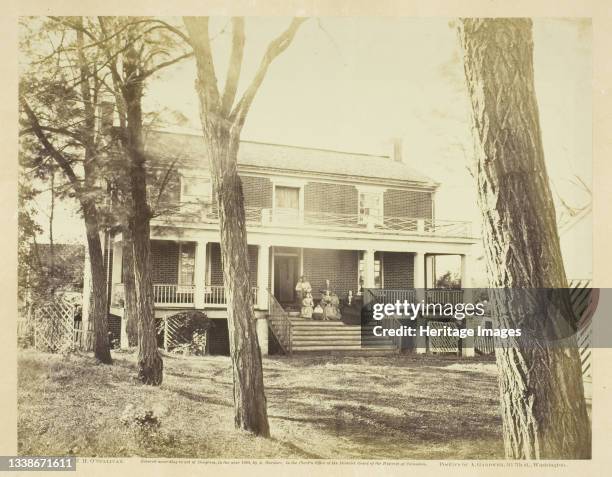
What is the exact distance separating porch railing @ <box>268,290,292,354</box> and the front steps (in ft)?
0.13

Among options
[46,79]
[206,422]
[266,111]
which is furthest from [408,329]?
[46,79]

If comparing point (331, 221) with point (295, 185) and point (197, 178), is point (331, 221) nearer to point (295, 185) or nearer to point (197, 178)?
point (295, 185)

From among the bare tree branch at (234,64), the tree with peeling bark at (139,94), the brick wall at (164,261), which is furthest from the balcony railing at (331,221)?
the bare tree branch at (234,64)

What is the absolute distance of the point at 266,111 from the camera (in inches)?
150

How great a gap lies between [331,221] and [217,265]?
3.03ft

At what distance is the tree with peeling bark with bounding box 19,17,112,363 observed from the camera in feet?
12.4

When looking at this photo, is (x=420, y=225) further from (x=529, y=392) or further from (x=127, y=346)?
(x=127, y=346)

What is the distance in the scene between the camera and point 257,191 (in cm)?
379

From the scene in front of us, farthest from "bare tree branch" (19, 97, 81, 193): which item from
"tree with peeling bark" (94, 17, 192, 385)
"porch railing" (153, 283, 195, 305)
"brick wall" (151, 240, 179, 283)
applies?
"porch railing" (153, 283, 195, 305)

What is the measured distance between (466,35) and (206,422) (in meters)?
3.27

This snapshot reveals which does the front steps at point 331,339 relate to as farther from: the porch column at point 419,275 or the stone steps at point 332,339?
the porch column at point 419,275

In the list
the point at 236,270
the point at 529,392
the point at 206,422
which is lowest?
the point at 206,422

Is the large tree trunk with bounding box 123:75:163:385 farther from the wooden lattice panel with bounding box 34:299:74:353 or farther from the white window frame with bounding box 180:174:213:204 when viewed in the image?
the wooden lattice panel with bounding box 34:299:74:353

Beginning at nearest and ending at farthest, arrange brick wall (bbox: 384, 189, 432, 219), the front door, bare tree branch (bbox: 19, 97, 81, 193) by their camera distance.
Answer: the front door < bare tree branch (bbox: 19, 97, 81, 193) < brick wall (bbox: 384, 189, 432, 219)
